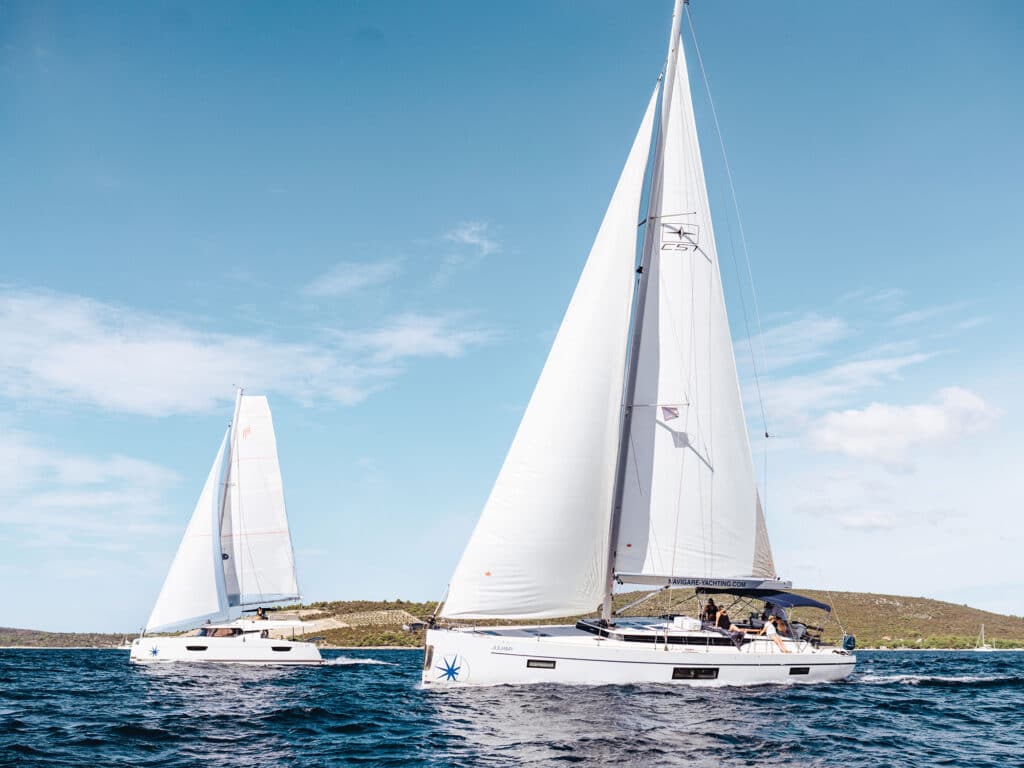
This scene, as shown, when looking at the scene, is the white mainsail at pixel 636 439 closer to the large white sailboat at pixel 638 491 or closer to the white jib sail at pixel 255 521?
the large white sailboat at pixel 638 491

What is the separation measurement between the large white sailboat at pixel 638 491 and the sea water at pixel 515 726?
1006 millimetres

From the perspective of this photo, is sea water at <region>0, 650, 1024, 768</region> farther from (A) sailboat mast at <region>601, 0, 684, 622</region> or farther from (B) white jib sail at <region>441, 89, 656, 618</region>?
(A) sailboat mast at <region>601, 0, 684, 622</region>

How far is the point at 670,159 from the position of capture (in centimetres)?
2848

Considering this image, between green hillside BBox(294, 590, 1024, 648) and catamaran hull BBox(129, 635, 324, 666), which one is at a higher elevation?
catamaran hull BBox(129, 635, 324, 666)

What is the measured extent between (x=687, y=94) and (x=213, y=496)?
105ft

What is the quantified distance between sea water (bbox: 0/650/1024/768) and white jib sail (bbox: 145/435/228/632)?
12082mm

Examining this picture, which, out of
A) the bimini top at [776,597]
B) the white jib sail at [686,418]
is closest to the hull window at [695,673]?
the white jib sail at [686,418]

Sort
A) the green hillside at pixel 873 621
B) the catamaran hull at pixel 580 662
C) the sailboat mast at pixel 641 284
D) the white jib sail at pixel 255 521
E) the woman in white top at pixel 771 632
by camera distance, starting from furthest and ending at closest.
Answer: the green hillside at pixel 873 621
the white jib sail at pixel 255 521
the sailboat mast at pixel 641 284
the woman in white top at pixel 771 632
the catamaran hull at pixel 580 662

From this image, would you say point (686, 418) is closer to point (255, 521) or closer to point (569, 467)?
point (569, 467)

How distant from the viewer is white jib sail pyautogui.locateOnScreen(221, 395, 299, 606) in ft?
144

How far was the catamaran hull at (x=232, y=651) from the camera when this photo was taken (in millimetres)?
39188

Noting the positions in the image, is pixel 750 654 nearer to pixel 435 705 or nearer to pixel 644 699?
pixel 644 699

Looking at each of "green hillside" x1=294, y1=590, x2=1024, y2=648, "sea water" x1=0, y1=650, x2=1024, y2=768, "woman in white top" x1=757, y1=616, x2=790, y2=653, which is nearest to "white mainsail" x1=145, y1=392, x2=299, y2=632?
"sea water" x1=0, y1=650, x2=1024, y2=768

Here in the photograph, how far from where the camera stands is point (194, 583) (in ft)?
137
